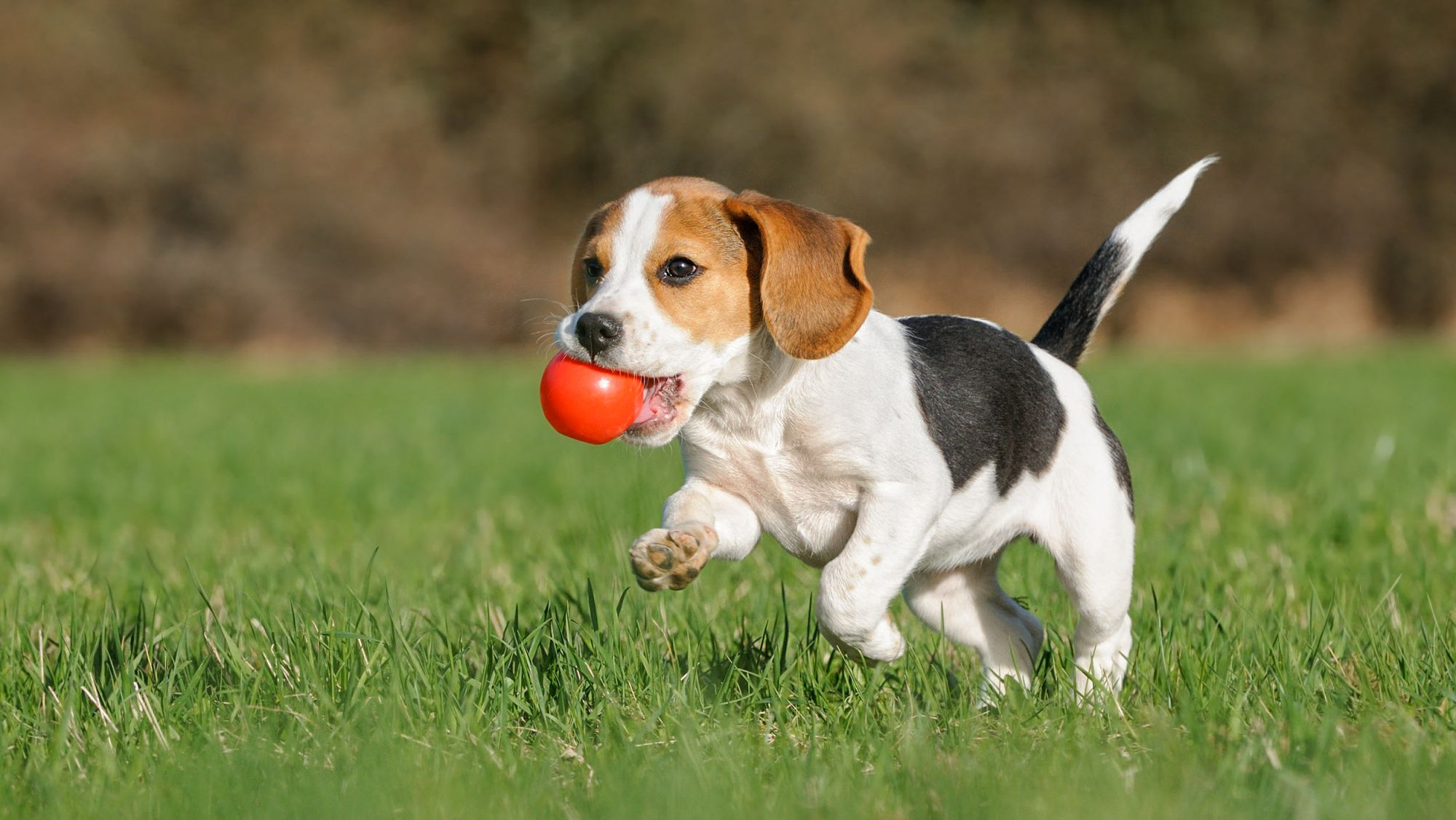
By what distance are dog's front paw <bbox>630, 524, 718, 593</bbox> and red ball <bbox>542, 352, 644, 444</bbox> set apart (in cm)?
27

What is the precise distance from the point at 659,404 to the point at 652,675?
0.61 metres

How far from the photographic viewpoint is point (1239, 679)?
320 cm

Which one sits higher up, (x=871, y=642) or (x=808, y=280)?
(x=808, y=280)

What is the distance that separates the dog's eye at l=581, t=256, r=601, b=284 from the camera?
3414 millimetres

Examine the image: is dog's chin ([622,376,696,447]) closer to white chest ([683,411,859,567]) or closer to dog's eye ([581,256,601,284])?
white chest ([683,411,859,567])

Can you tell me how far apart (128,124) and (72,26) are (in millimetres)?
1910

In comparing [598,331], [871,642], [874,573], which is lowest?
[871,642]

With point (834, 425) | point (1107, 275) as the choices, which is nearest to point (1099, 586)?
point (834, 425)

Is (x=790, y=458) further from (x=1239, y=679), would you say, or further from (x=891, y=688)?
(x=1239, y=679)

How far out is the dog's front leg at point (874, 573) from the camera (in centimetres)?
316

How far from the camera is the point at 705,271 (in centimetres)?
329

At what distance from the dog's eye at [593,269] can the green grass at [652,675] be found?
75 cm

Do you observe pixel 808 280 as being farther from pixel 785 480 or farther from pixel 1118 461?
pixel 1118 461

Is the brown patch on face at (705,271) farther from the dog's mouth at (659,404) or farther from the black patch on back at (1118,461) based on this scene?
the black patch on back at (1118,461)
